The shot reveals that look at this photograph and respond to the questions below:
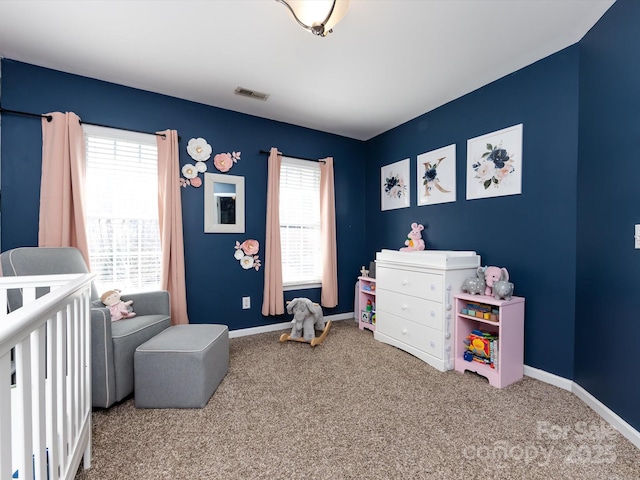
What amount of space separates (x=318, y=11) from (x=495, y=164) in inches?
72.0

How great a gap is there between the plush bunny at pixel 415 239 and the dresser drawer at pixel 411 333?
740 millimetres

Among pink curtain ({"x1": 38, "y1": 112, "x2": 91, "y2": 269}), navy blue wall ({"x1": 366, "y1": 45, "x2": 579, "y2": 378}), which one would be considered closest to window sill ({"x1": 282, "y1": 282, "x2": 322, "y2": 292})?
navy blue wall ({"x1": 366, "y1": 45, "x2": 579, "y2": 378})

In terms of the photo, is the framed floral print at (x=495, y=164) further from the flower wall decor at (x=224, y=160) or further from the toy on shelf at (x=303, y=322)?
the flower wall decor at (x=224, y=160)

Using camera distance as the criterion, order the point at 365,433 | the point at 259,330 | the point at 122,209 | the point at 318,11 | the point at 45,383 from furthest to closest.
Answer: the point at 259,330, the point at 122,209, the point at 365,433, the point at 318,11, the point at 45,383

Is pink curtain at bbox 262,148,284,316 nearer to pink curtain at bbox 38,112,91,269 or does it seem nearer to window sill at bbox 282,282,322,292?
window sill at bbox 282,282,322,292

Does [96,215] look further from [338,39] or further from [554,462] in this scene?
[554,462]

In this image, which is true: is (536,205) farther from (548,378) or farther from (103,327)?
(103,327)

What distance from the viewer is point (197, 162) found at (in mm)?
2906

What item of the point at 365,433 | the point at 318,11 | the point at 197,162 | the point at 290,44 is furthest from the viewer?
the point at 197,162

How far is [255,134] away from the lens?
3236 mm

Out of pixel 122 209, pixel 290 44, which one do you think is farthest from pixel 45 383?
pixel 290 44

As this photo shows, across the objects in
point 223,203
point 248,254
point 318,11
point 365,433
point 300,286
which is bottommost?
point 365,433

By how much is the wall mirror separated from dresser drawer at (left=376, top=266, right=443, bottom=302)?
5.09 ft

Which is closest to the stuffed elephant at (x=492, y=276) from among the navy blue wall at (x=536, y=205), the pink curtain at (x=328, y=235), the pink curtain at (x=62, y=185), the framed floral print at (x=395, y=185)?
the navy blue wall at (x=536, y=205)
